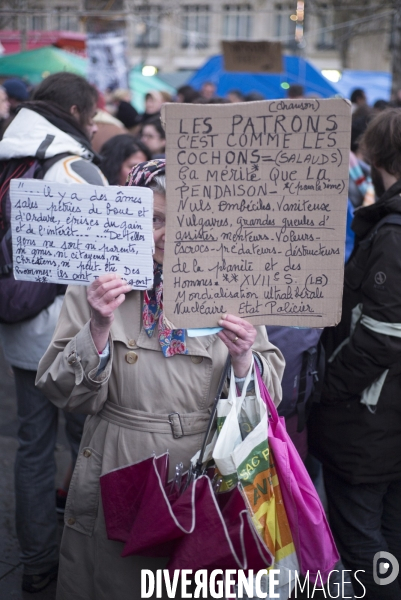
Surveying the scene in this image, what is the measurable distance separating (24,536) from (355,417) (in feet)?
5.15

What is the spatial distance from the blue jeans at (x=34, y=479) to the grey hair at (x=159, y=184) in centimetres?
134

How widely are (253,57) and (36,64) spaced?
928cm

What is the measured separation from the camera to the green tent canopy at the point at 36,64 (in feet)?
57.8

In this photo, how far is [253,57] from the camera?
10125 millimetres

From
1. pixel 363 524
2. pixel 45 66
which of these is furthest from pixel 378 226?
pixel 45 66

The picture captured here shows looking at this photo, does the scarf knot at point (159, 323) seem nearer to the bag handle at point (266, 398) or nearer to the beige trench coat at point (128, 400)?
the beige trench coat at point (128, 400)

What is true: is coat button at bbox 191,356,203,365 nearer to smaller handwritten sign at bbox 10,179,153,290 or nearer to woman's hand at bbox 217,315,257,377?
woman's hand at bbox 217,315,257,377

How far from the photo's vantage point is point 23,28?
69.6 ft

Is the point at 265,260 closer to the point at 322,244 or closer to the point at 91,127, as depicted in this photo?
the point at 322,244

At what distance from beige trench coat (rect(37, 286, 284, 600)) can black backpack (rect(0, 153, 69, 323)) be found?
821 mm

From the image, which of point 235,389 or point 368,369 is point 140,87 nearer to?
point 368,369

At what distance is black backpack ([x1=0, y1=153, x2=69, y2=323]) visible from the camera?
2914 mm

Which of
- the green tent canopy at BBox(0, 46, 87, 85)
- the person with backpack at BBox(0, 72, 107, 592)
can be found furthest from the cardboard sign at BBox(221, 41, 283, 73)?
the green tent canopy at BBox(0, 46, 87, 85)

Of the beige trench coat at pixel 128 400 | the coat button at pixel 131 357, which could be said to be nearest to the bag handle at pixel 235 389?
the beige trench coat at pixel 128 400
